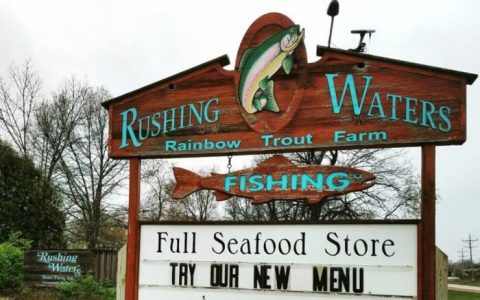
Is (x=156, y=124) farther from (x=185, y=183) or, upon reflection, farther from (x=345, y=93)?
(x=345, y=93)

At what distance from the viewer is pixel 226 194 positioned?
5715mm

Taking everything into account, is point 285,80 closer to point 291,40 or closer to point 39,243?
point 291,40

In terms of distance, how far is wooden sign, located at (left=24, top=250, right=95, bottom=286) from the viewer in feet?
60.4

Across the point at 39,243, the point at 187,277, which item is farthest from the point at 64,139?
the point at 187,277

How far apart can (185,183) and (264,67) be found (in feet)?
4.43

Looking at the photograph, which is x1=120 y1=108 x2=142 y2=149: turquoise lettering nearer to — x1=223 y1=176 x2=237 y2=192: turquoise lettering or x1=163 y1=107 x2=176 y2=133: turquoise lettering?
x1=163 y1=107 x2=176 y2=133: turquoise lettering

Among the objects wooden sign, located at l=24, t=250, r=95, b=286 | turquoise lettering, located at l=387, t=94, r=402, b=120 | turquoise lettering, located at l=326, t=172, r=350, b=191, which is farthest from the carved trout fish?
wooden sign, located at l=24, t=250, r=95, b=286

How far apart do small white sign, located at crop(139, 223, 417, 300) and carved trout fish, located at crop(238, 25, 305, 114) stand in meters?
1.16

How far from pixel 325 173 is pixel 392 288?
44.3 inches

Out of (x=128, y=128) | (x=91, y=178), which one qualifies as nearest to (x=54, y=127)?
(x=91, y=178)

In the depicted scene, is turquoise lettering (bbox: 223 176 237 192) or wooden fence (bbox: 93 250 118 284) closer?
turquoise lettering (bbox: 223 176 237 192)

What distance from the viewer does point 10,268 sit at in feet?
59.5

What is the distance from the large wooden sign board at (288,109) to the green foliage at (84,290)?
469 inches

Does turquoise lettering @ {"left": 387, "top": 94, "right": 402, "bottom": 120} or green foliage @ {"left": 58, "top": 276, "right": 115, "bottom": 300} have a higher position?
turquoise lettering @ {"left": 387, "top": 94, "right": 402, "bottom": 120}
